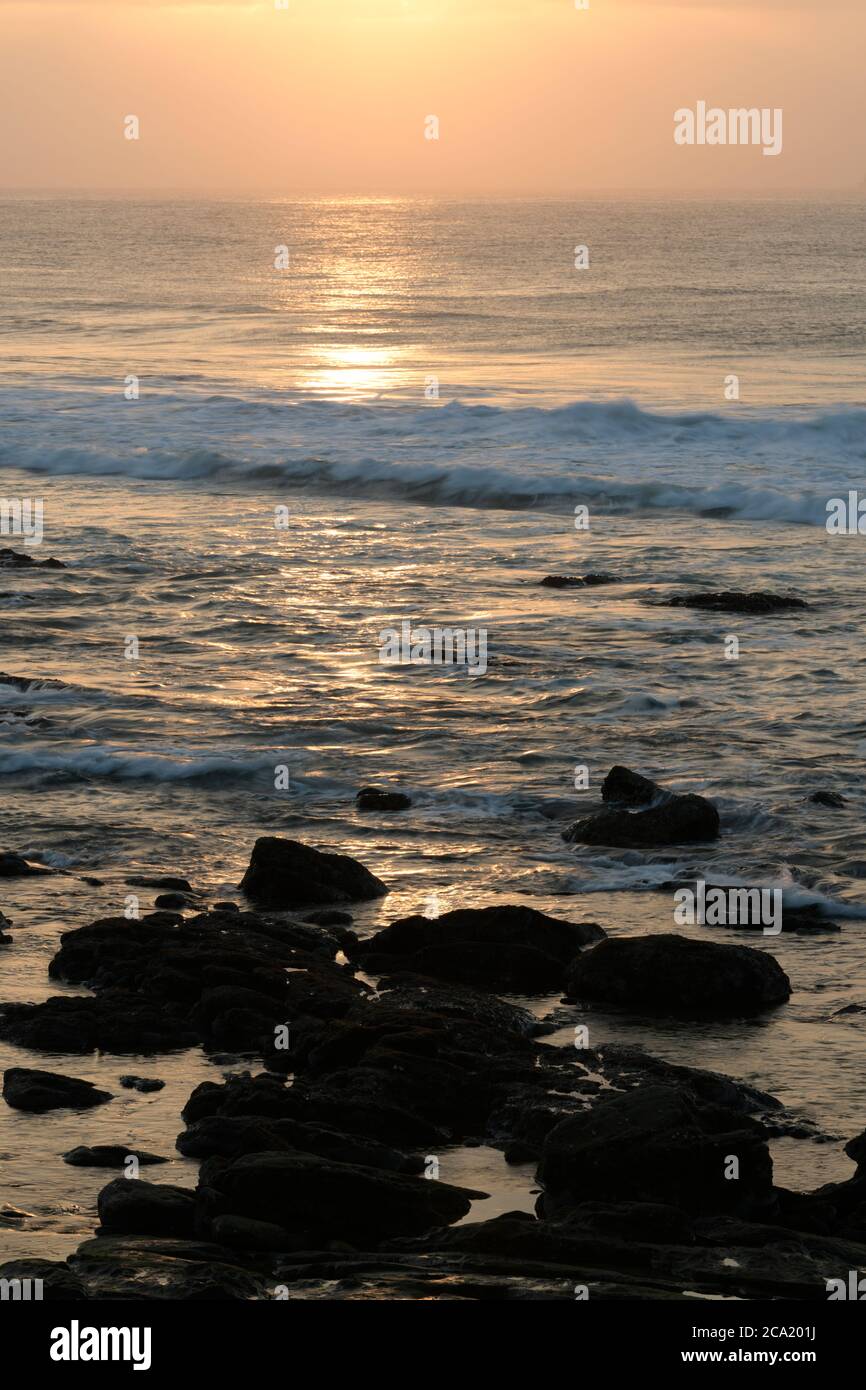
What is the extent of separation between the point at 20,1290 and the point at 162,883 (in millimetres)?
6584

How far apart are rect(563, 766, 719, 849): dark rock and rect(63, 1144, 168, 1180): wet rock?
21.3ft

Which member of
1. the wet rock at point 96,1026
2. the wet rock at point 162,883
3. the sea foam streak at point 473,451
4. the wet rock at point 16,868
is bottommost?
the wet rock at point 96,1026

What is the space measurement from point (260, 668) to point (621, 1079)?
11993 millimetres

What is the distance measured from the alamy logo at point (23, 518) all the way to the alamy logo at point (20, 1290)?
24165mm

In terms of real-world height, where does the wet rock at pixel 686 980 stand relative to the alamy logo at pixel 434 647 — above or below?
below

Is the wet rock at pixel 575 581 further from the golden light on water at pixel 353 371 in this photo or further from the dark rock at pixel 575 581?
the golden light on water at pixel 353 371

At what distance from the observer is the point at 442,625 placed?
24.1m

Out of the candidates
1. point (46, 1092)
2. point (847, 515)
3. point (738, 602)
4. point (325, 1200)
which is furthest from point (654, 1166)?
point (847, 515)

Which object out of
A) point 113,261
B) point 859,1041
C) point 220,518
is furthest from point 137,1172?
point 113,261

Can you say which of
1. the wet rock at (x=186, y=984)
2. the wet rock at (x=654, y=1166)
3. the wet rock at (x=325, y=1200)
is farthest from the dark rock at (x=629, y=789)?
the wet rock at (x=325, y=1200)

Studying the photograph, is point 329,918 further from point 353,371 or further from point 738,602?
point 353,371

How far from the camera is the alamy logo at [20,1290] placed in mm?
7219

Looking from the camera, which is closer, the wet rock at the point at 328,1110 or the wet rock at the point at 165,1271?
the wet rock at the point at 165,1271
